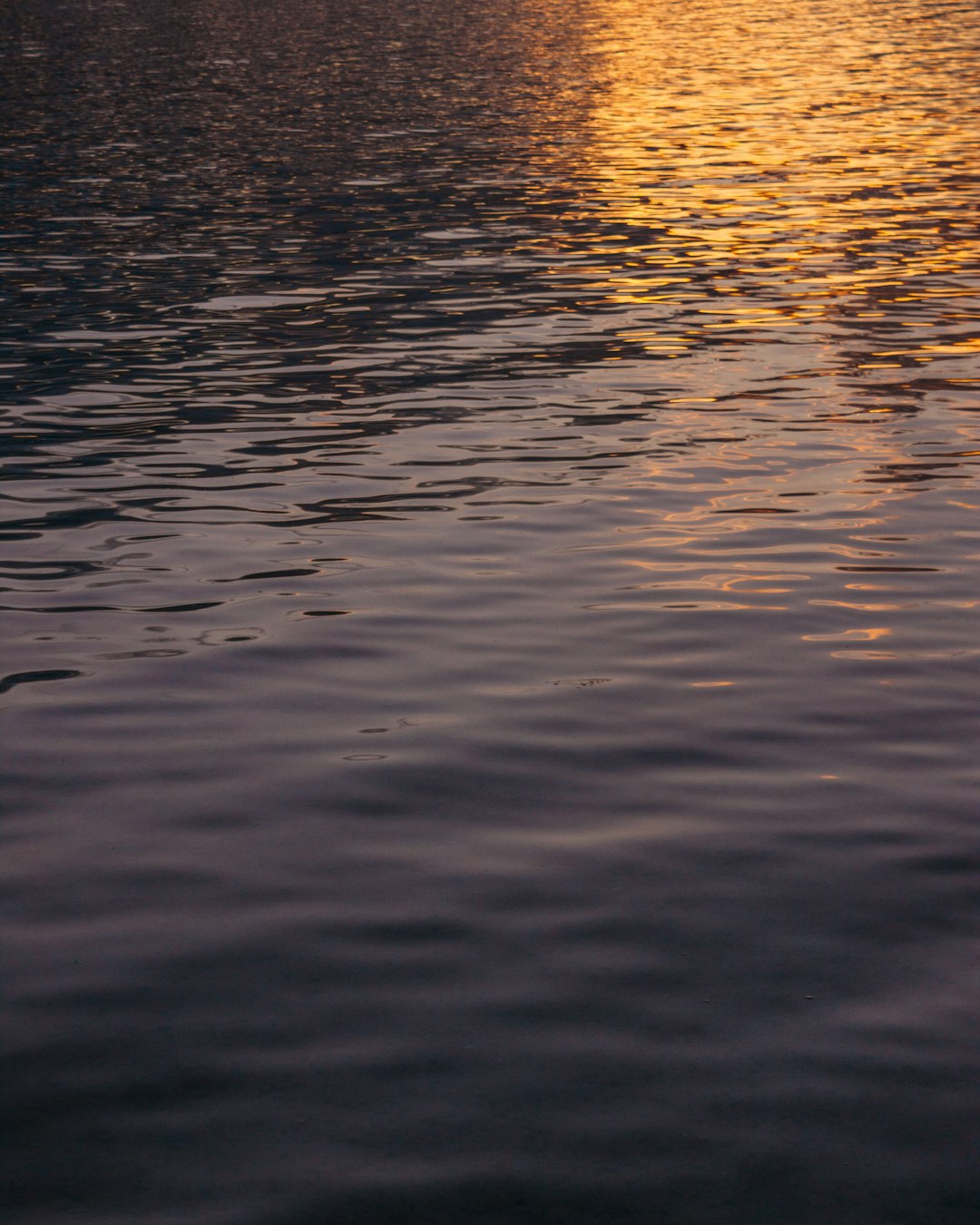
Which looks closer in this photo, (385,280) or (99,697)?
(99,697)

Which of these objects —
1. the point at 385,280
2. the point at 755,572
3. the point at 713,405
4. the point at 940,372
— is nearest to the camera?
the point at 755,572

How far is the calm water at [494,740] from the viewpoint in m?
5.71

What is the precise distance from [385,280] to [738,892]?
1885 centimetres

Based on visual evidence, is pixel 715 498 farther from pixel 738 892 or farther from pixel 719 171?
pixel 719 171

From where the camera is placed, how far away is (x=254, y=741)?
9.27m

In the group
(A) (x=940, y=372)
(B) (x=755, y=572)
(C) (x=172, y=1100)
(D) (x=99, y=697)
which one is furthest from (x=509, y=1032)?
(A) (x=940, y=372)

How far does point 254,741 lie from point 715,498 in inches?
229

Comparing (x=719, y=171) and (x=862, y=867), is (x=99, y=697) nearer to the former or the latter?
(x=862, y=867)

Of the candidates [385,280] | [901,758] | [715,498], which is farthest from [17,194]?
[901,758]

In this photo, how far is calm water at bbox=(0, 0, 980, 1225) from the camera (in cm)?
571

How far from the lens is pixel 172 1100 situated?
232 inches

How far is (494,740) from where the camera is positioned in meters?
9.20

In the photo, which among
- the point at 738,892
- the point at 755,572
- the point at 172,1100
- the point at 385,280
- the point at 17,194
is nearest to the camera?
the point at 172,1100

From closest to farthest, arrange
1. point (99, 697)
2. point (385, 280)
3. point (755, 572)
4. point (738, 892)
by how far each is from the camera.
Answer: point (738, 892) → point (99, 697) → point (755, 572) → point (385, 280)
